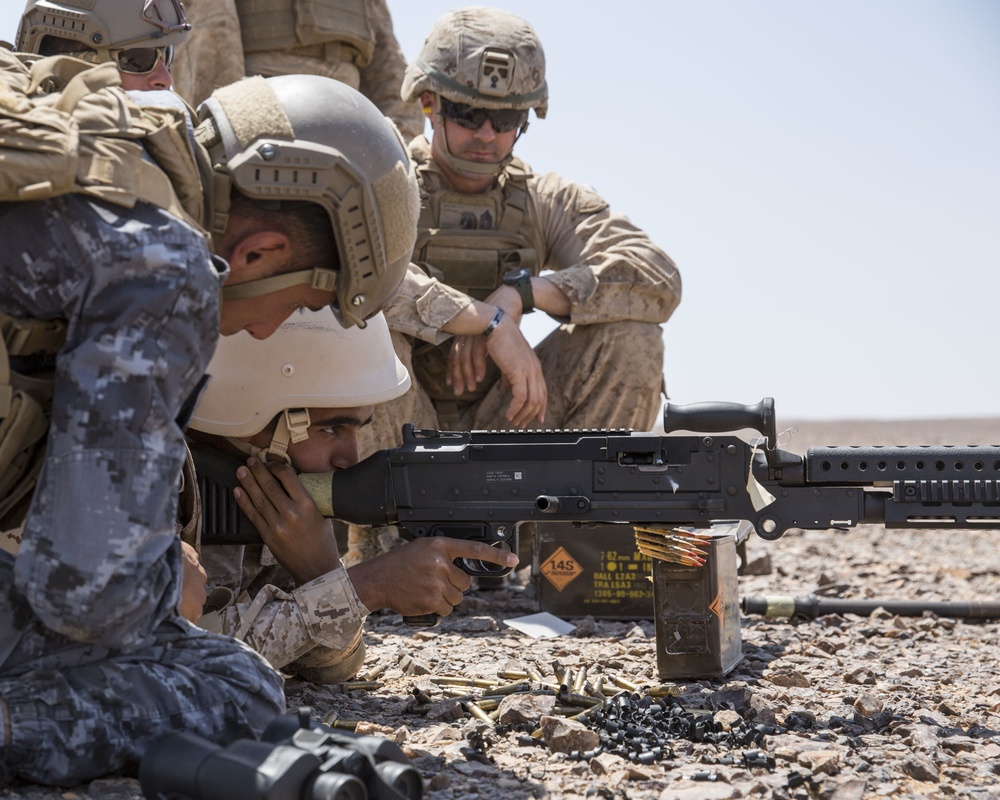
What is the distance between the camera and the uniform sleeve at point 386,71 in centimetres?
785

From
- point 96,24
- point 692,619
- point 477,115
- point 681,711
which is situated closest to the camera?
point 681,711

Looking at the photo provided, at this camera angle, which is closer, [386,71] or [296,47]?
[296,47]

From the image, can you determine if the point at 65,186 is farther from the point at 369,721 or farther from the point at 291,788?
the point at 369,721

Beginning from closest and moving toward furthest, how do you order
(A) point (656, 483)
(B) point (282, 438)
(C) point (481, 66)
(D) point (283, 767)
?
(D) point (283, 767) < (A) point (656, 483) < (B) point (282, 438) < (C) point (481, 66)

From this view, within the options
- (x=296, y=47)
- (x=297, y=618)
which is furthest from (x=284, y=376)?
(x=296, y=47)

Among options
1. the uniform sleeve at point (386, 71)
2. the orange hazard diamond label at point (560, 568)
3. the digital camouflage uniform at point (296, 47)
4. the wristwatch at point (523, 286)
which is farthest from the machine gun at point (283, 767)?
the uniform sleeve at point (386, 71)

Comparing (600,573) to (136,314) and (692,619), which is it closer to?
(692,619)

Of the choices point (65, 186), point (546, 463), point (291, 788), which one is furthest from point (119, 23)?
point (291, 788)

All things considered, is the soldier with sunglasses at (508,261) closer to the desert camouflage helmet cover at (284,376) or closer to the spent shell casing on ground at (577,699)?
the desert camouflage helmet cover at (284,376)

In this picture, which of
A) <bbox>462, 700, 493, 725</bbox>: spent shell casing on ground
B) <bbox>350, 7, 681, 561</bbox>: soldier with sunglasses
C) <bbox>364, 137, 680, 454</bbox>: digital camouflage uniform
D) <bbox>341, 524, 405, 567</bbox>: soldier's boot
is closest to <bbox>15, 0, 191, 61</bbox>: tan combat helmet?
<bbox>350, 7, 681, 561</bbox>: soldier with sunglasses

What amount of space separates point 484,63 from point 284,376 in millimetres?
3023

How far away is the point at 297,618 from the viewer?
3.96 meters

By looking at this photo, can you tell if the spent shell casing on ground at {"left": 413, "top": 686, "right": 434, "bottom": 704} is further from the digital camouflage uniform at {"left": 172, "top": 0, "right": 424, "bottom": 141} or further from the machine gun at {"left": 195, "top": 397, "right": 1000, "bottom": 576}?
the digital camouflage uniform at {"left": 172, "top": 0, "right": 424, "bottom": 141}

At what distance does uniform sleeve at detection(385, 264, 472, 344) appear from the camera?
6.25m
